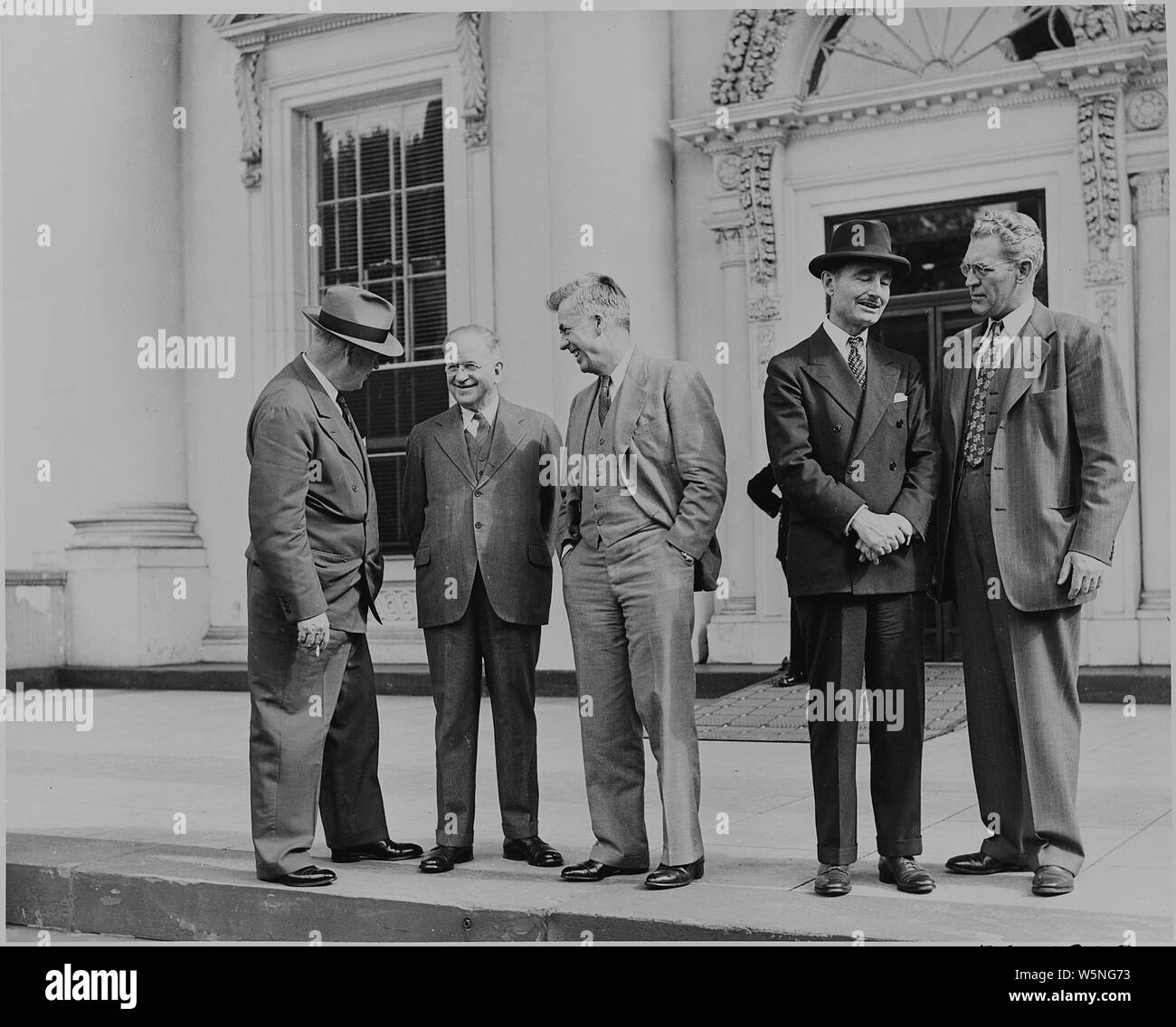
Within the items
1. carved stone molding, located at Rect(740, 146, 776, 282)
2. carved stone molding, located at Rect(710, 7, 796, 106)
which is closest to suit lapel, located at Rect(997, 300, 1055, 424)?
carved stone molding, located at Rect(740, 146, 776, 282)

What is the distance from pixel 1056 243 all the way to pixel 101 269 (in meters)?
7.61

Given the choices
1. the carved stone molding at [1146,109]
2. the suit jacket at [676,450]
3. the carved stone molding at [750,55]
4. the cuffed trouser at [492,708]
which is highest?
the carved stone molding at [750,55]

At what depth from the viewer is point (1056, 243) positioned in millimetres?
9320

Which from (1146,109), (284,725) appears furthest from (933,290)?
(284,725)

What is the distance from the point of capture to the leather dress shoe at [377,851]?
15.5ft

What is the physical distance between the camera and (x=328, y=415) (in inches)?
179

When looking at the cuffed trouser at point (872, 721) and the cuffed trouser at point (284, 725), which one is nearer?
the cuffed trouser at point (872, 721)

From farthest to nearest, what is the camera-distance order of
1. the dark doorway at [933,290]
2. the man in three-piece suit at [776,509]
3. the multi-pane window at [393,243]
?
the multi-pane window at [393,243] → the dark doorway at [933,290] → the man in three-piece suit at [776,509]

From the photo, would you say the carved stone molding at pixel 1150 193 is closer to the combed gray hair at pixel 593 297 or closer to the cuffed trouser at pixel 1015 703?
the cuffed trouser at pixel 1015 703

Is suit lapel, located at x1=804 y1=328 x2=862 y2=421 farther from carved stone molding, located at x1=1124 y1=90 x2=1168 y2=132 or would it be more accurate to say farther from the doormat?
carved stone molding, located at x1=1124 y1=90 x2=1168 y2=132

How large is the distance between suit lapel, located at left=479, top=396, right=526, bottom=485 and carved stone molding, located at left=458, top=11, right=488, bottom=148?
6.82 meters

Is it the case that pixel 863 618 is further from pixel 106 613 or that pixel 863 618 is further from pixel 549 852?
pixel 106 613

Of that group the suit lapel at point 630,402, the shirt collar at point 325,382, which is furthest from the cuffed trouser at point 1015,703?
the shirt collar at point 325,382

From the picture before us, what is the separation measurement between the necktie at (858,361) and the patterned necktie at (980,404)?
38 centimetres
